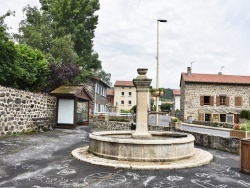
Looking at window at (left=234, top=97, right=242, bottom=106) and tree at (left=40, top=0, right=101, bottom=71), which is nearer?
tree at (left=40, top=0, right=101, bottom=71)

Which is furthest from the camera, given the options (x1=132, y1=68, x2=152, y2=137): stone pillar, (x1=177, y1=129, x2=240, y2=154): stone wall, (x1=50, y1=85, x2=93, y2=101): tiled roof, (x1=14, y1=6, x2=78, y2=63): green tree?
(x1=14, y1=6, x2=78, y2=63): green tree

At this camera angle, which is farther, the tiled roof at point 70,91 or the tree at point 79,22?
the tree at point 79,22

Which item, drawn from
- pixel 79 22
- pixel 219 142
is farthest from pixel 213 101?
pixel 219 142

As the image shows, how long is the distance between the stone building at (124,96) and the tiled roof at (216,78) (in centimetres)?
2415

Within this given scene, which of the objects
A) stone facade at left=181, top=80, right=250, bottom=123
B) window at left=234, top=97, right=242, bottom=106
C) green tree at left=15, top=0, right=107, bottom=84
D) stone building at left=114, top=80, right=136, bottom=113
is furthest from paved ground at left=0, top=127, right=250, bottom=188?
stone building at left=114, top=80, right=136, bottom=113

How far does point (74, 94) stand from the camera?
1952 cm

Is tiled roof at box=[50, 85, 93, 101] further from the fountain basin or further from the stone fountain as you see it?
the fountain basin

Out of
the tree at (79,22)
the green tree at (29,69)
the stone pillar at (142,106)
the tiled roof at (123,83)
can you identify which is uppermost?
the tree at (79,22)

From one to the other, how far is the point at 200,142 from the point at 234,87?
26.9 meters

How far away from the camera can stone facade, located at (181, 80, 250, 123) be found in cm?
3603

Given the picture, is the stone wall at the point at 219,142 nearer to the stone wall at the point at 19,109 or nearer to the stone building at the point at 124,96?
the stone wall at the point at 19,109

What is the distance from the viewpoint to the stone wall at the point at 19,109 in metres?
13.5

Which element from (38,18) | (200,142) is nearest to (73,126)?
(200,142)

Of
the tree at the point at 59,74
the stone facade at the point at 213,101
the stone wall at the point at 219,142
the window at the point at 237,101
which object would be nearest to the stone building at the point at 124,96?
the stone facade at the point at 213,101
